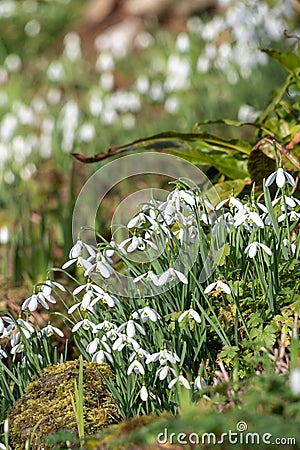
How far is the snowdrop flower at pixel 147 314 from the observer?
2.00 meters

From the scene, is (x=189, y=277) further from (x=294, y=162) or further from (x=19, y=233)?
(x=19, y=233)

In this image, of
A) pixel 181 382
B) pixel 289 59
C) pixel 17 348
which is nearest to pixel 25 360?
pixel 17 348

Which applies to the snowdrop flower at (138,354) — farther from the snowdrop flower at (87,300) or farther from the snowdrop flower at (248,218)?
the snowdrop flower at (248,218)

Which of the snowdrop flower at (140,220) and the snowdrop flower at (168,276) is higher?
the snowdrop flower at (140,220)

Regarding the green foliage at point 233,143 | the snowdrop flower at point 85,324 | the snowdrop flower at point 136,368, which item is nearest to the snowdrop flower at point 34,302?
the snowdrop flower at point 85,324

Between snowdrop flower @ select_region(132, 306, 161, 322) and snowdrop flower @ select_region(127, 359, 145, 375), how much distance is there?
13 centimetres

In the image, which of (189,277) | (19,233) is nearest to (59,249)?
(19,233)

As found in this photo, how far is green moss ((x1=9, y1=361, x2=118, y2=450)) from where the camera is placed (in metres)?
2.10

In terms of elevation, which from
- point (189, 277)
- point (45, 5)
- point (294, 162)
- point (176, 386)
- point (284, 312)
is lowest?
point (176, 386)

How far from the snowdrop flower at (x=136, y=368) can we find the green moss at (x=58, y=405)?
134 mm

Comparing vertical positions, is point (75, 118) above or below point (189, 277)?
above

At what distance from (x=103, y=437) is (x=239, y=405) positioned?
349 mm

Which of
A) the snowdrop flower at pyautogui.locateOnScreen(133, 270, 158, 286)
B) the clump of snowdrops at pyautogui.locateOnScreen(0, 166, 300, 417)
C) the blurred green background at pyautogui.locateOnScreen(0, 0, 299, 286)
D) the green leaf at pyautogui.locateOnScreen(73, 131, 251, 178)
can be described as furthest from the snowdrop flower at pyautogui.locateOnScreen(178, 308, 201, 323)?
the blurred green background at pyautogui.locateOnScreen(0, 0, 299, 286)

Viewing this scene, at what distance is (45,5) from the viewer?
10359 mm
